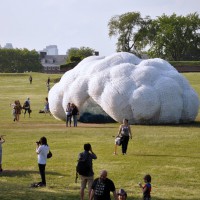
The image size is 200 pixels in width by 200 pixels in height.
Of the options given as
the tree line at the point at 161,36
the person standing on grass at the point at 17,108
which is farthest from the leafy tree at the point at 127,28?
the person standing on grass at the point at 17,108

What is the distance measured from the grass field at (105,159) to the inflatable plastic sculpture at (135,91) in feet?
3.78

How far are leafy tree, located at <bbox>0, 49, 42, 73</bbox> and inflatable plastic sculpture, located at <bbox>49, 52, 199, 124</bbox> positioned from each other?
118 meters

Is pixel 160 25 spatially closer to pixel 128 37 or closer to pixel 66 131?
pixel 128 37

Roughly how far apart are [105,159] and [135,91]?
11.3 meters

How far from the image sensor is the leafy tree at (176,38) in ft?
414

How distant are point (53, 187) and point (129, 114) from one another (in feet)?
53.9

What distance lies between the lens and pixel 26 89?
245 ft

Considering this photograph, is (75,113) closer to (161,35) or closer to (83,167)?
(83,167)

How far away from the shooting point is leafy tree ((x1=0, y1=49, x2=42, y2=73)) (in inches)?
6088

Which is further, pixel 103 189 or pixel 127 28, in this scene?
pixel 127 28

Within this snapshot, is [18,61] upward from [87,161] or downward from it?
upward

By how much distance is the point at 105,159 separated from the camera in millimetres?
24156

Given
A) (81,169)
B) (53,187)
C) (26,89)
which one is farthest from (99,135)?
(26,89)

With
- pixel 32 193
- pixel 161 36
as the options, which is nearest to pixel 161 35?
pixel 161 36
